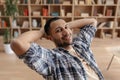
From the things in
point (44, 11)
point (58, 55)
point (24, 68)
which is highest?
point (44, 11)

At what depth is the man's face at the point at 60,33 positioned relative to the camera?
4.70 ft

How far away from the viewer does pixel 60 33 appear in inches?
56.4

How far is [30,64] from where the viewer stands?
1.21 metres

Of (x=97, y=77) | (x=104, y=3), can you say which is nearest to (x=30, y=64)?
(x=97, y=77)

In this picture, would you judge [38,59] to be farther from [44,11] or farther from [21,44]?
[44,11]

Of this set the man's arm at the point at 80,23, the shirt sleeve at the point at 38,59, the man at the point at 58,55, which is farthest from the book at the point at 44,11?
the shirt sleeve at the point at 38,59

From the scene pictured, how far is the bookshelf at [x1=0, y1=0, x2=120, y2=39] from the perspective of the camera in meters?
5.06

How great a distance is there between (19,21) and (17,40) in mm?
4289

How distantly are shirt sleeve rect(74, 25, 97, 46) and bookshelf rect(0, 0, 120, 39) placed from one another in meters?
3.34

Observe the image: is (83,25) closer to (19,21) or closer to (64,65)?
(64,65)

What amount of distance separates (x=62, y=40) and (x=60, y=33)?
0.17 feet

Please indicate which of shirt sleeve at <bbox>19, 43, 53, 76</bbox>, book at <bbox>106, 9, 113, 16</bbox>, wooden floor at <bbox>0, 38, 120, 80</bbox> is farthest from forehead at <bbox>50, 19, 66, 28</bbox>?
book at <bbox>106, 9, 113, 16</bbox>

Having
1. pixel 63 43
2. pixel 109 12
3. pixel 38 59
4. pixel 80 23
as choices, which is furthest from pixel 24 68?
pixel 109 12

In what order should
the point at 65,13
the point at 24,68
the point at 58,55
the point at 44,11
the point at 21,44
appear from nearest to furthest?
the point at 21,44 < the point at 58,55 < the point at 24,68 < the point at 44,11 < the point at 65,13
